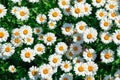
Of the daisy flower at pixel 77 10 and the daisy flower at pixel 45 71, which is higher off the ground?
the daisy flower at pixel 77 10

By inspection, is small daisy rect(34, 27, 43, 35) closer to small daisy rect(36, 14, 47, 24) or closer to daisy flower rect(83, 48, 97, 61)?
small daisy rect(36, 14, 47, 24)

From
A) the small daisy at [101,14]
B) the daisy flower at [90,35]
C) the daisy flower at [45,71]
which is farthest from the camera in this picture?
the small daisy at [101,14]

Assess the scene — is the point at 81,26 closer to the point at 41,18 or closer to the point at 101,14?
the point at 101,14

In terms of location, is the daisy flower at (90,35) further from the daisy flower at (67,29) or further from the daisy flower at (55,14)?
the daisy flower at (55,14)

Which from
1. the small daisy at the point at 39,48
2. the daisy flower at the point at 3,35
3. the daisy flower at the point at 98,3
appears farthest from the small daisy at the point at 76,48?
the daisy flower at the point at 3,35

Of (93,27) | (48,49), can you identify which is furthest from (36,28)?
(93,27)

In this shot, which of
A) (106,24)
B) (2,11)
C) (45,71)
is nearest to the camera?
(45,71)

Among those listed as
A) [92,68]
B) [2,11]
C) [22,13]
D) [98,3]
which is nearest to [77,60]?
[92,68]
